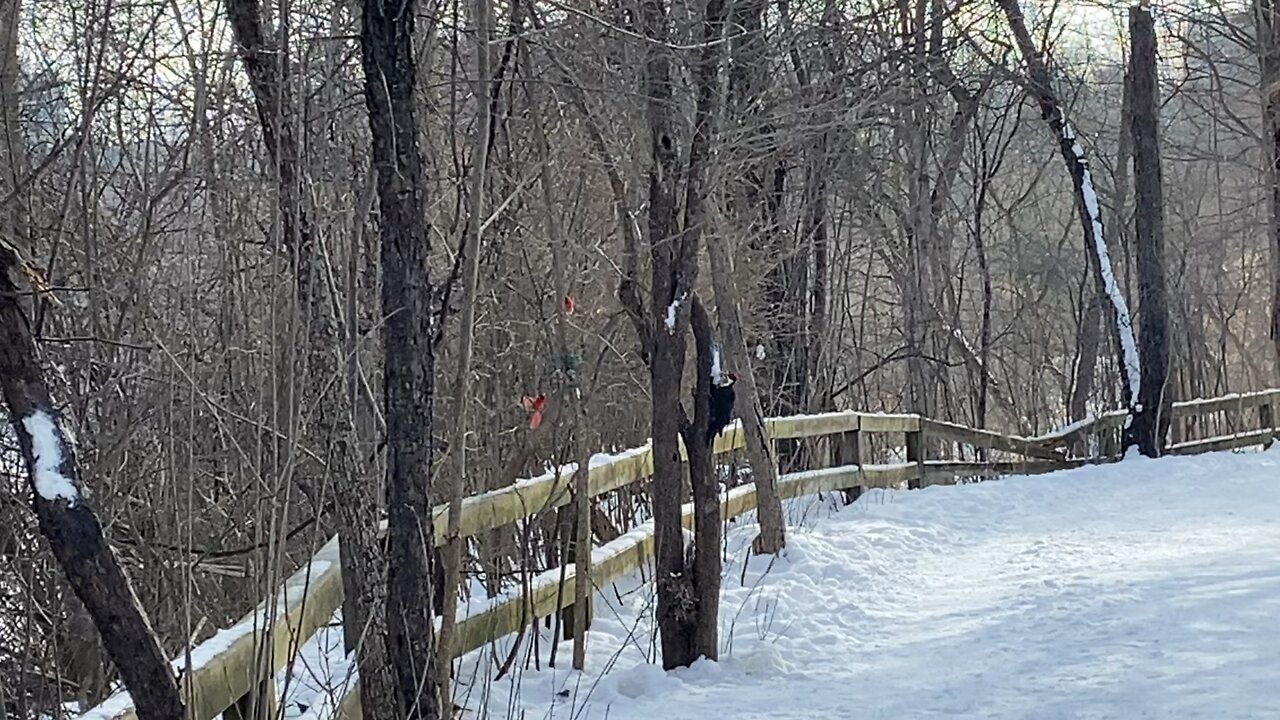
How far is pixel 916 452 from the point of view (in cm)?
1295

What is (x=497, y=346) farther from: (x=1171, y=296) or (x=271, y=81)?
(x=1171, y=296)

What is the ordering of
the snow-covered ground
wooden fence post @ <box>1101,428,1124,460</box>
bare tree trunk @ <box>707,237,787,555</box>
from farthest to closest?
wooden fence post @ <box>1101,428,1124,460</box>, bare tree trunk @ <box>707,237,787,555</box>, the snow-covered ground

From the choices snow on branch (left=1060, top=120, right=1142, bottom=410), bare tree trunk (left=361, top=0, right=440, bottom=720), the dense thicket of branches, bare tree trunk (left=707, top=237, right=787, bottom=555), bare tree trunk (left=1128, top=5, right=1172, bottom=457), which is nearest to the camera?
bare tree trunk (left=361, top=0, right=440, bottom=720)

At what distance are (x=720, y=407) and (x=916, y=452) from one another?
742 cm

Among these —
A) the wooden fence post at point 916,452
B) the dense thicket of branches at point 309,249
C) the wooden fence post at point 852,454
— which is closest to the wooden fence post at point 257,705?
the dense thicket of branches at point 309,249

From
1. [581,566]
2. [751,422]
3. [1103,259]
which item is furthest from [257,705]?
[1103,259]

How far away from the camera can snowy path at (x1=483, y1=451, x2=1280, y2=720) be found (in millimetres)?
5152

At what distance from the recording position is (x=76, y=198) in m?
6.21

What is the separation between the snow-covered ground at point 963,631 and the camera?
16.9 ft

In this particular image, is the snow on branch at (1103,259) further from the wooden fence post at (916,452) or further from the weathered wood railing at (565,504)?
the wooden fence post at (916,452)

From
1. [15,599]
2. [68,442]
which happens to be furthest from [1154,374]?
[68,442]

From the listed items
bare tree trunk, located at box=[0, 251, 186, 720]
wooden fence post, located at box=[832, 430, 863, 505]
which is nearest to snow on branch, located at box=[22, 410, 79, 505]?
bare tree trunk, located at box=[0, 251, 186, 720]

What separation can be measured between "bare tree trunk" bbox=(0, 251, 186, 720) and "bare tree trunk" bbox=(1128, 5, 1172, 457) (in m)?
13.6

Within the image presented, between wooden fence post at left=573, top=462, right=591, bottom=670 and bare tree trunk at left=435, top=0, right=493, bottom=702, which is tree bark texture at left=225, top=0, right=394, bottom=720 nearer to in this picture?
bare tree trunk at left=435, top=0, right=493, bottom=702
